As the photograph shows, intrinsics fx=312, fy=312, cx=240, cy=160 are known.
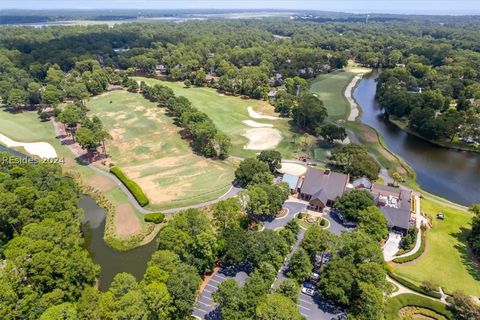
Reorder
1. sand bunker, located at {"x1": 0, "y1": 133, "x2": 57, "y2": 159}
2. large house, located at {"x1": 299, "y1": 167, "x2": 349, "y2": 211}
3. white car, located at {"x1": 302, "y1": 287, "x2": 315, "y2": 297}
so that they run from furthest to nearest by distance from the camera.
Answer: sand bunker, located at {"x1": 0, "y1": 133, "x2": 57, "y2": 159} → large house, located at {"x1": 299, "y1": 167, "x2": 349, "y2": 211} → white car, located at {"x1": 302, "y1": 287, "x2": 315, "y2": 297}

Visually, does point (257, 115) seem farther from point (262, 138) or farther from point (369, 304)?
point (369, 304)

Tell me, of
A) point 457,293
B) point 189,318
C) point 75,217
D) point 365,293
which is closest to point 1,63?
point 75,217

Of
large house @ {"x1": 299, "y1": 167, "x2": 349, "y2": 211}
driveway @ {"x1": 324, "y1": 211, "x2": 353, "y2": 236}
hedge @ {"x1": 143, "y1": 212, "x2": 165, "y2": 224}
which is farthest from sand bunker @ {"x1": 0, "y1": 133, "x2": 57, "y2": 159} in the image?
driveway @ {"x1": 324, "y1": 211, "x2": 353, "y2": 236}

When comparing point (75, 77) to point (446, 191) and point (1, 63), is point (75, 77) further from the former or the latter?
point (446, 191)

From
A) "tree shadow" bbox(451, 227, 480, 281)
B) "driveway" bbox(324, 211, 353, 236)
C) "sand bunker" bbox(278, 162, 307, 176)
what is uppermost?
"driveway" bbox(324, 211, 353, 236)

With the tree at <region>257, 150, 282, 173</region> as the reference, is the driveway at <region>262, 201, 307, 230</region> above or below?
below

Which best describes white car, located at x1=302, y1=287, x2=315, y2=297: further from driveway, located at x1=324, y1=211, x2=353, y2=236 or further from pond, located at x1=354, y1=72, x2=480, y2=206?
pond, located at x1=354, y1=72, x2=480, y2=206

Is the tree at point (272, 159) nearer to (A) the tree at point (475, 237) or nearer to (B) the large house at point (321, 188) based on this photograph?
(B) the large house at point (321, 188)
